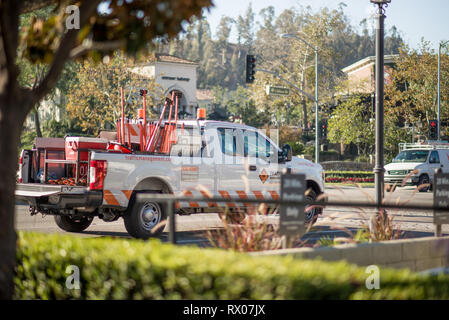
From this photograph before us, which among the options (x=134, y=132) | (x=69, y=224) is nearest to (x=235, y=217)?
(x=134, y=132)

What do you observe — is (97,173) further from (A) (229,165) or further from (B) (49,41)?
(B) (49,41)

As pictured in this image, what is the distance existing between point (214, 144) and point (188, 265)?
8.28m

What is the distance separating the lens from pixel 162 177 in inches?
463

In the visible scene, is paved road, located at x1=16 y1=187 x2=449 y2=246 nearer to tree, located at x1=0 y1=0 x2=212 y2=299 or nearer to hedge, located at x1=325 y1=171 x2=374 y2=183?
tree, located at x1=0 y1=0 x2=212 y2=299

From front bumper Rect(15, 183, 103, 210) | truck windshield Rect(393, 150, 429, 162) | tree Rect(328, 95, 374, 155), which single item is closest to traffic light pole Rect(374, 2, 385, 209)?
front bumper Rect(15, 183, 103, 210)

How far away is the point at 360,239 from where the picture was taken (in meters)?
8.37

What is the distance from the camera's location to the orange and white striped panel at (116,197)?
1098cm

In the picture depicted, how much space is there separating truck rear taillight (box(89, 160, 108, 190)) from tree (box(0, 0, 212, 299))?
17.1 feet

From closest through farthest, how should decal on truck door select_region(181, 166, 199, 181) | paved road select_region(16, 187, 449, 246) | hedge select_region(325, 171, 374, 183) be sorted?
paved road select_region(16, 187, 449, 246)
decal on truck door select_region(181, 166, 199, 181)
hedge select_region(325, 171, 374, 183)

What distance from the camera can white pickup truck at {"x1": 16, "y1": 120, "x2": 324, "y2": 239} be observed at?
35.8ft

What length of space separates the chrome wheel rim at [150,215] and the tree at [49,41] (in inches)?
237

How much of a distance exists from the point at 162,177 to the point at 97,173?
4.45ft

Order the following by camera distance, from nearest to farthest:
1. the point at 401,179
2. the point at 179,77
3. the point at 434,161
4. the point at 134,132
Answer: the point at 134,132 < the point at 434,161 < the point at 401,179 < the point at 179,77

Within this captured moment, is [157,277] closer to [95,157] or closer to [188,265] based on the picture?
[188,265]
